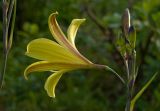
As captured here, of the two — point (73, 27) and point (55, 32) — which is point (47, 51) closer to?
point (55, 32)

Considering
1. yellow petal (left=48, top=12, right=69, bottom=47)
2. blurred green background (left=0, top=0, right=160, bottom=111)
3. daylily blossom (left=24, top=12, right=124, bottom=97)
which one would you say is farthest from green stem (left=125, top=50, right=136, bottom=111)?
blurred green background (left=0, top=0, right=160, bottom=111)

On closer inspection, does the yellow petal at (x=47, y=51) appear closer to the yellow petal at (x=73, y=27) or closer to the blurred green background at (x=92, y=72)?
the yellow petal at (x=73, y=27)

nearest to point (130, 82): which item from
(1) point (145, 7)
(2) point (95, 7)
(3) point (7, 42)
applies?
(3) point (7, 42)

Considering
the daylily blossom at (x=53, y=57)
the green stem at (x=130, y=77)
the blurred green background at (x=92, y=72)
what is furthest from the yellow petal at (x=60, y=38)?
the blurred green background at (x=92, y=72)

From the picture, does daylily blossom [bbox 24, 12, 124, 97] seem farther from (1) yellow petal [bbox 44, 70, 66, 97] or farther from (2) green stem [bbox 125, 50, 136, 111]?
(2) green stem [bbox 125, 50, 136, 111]

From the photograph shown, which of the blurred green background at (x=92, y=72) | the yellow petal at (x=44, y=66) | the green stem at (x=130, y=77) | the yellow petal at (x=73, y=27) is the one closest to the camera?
the green stem at (x=130, y=77)

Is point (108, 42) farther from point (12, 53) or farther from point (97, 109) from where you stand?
point (12, 53)

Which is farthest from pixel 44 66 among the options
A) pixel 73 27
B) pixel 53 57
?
pixel 73 27
